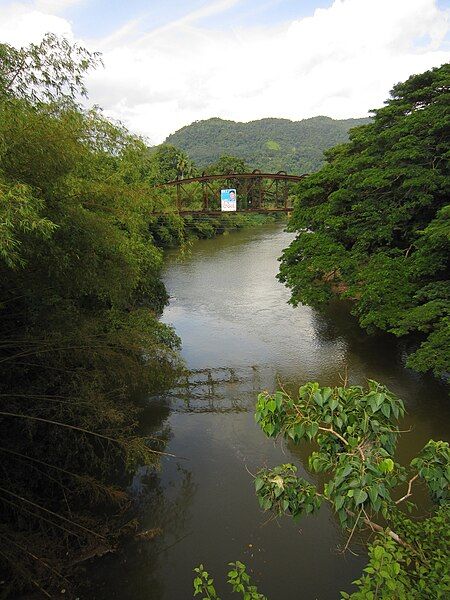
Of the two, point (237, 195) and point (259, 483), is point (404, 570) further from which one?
point (237, 195)

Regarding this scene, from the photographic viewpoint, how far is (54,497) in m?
6.11

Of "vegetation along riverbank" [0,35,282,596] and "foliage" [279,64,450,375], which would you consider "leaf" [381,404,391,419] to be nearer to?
"vegetation along riverbank" [0,35,282,596]

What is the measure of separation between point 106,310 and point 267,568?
5694 mm

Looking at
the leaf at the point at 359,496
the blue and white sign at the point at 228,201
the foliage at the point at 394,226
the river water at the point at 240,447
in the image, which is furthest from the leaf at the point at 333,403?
the blue and white sign at the point at 228,201

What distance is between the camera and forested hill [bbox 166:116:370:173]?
103750mm

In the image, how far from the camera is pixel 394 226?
1016 centimetres

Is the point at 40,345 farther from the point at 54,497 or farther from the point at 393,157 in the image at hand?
the point at 393,157

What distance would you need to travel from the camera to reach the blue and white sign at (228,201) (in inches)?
840

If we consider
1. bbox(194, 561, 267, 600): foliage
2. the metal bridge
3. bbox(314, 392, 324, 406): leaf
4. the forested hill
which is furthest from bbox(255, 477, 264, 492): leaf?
the forested hill

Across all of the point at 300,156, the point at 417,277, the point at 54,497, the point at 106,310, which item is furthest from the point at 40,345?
the point at 300,156

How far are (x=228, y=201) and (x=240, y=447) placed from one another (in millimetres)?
15462

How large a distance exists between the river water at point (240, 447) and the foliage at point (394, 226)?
176 centimetres

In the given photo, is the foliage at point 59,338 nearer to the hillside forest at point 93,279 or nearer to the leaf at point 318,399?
the hillside forest at point 93,279

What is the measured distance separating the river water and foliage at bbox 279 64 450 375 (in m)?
1.76
